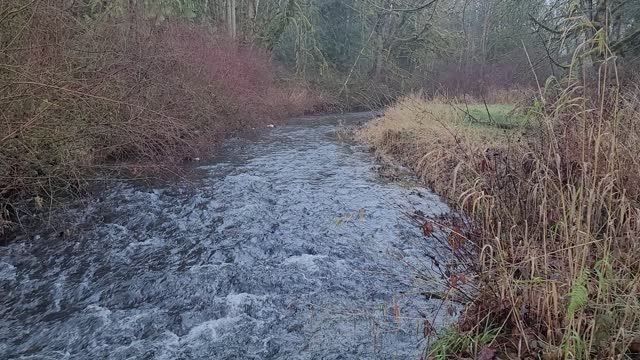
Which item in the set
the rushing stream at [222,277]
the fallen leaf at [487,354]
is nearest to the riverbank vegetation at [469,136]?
the fallen leaf at [487,354]

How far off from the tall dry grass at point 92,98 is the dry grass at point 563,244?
518 centimetres

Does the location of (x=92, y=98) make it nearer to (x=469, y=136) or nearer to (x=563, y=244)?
(x=469, y=136)

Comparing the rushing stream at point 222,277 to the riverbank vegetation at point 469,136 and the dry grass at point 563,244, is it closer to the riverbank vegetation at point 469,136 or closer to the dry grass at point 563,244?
the riverbank vegetation at point 469,136

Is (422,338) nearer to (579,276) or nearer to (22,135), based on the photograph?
(579,276)

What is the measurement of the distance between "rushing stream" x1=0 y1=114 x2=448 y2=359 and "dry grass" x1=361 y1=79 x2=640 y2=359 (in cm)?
100

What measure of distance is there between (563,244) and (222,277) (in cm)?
367

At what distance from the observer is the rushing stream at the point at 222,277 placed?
407cm

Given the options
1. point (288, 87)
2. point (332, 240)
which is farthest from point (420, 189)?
Answer: point (288, 87)

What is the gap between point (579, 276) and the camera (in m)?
2.75

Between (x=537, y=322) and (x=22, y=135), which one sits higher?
(x=22, y=135)

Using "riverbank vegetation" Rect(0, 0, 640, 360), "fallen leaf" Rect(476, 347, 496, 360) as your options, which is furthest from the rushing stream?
"fallen leaf" Rect(476, 347, 496, 360)

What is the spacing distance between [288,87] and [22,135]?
18589 millimetres

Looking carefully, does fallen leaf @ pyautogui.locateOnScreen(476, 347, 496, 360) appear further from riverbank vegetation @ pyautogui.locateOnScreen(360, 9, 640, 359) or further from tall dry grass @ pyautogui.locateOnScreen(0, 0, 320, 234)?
tall dry grass @ pyautogui.locateOnScreen(0, 0, 320, 234)

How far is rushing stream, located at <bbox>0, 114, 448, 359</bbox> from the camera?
407 centimetres
